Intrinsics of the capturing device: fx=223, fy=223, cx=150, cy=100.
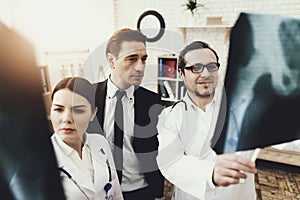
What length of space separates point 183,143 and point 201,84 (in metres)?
0.10

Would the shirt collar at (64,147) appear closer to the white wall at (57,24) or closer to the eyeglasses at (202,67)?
the white wall at (57,24)

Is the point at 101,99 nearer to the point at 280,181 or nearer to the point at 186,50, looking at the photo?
the point at 186,50

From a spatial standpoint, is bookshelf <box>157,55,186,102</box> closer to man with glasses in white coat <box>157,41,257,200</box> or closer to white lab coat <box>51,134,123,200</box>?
man with glasses in white coat <box>157,41,257,200</box>

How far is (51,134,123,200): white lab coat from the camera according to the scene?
1.00 ft

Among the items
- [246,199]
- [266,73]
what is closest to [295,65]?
[266,73]

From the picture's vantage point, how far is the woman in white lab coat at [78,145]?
0.31 meters

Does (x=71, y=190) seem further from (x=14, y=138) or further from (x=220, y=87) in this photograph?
(x=220, y=87)

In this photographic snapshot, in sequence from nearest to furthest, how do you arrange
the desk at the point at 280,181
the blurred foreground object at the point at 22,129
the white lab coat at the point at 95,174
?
the blurred foreground object at the point at 22,129, the white lab coat at the point at 95,174, the desk at the point at 280,181

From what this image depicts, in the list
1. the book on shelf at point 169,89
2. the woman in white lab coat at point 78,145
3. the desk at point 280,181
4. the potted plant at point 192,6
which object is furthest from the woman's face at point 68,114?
the desk at point 280,181

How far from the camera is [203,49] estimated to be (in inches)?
14.1

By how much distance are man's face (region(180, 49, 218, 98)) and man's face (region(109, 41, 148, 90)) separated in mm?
73

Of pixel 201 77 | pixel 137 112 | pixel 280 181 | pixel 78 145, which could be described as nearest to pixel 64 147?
pixel 78 145

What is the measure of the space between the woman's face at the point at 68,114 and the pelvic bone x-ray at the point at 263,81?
0.68 ft

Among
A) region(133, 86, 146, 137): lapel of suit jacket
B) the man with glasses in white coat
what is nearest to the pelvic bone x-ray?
the man with glasses in white coat
